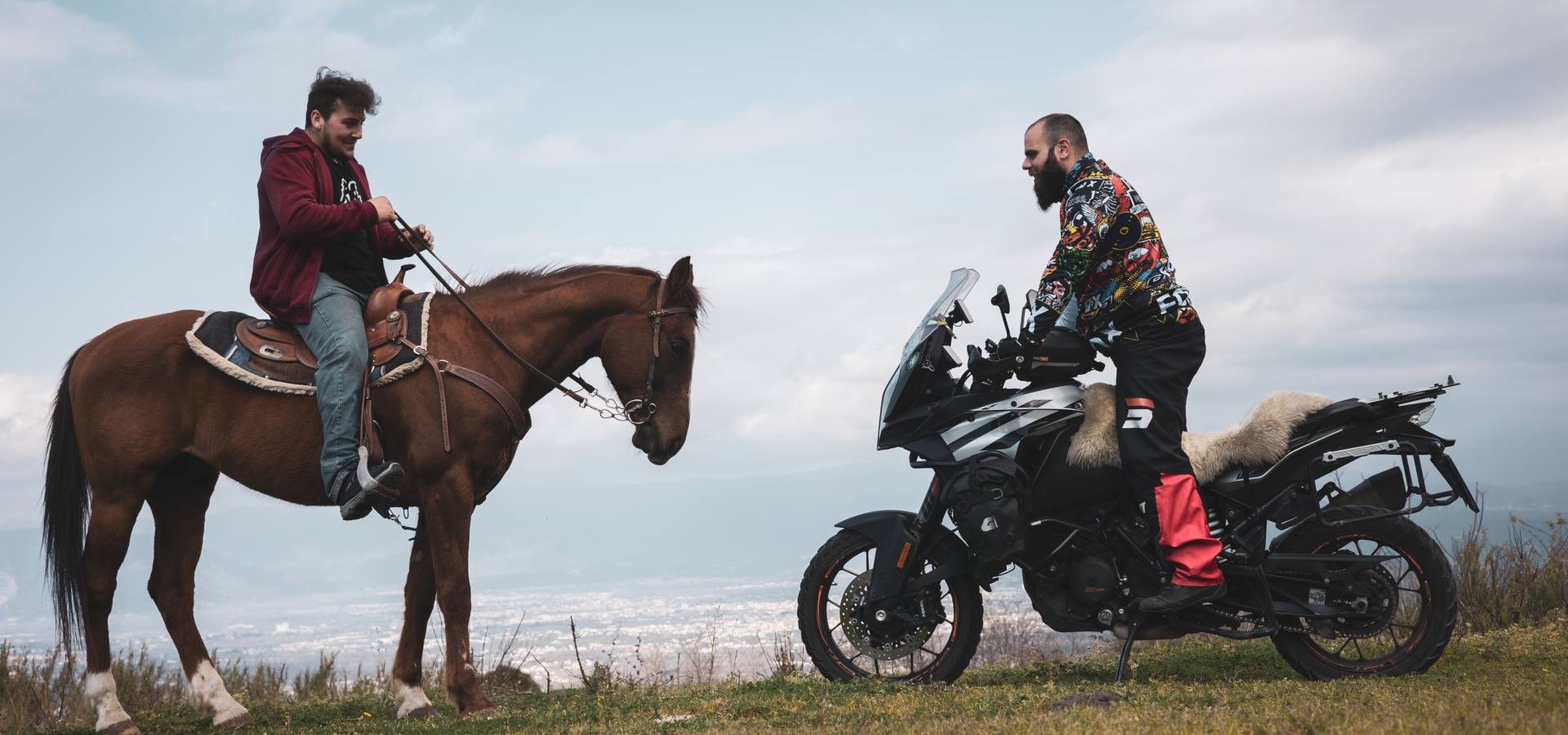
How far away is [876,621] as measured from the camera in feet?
17.9

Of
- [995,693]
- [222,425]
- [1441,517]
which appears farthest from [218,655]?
[1441,517]

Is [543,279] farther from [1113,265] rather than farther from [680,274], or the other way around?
[1113,265]

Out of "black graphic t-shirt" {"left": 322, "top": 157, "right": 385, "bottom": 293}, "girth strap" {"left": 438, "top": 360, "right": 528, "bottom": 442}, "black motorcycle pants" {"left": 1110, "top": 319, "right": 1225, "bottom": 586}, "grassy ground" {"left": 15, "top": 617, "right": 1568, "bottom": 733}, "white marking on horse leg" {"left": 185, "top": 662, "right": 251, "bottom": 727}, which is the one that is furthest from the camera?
"black graphic t-shirt" {"left": 322, "top": 157, "right": 385, "bottom": 293}

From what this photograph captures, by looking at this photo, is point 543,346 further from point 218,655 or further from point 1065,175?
point 218,655

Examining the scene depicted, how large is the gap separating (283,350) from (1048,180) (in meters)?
4.00

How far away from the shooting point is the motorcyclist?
16.4ft

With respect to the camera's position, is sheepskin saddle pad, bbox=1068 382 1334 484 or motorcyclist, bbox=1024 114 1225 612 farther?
sheepskin saddle pad, bbox=1068 382 1334 484

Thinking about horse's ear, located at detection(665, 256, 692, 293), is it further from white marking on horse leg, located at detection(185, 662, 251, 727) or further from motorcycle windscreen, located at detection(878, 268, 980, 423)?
white marking on horse leg, located at detection(185, 662, 251, 727)

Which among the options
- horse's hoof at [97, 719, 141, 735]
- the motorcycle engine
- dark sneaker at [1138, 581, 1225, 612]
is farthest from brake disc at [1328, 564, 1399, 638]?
horse's hoof at [97, 719, 141, 735]

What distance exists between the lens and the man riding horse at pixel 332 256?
18.1ft

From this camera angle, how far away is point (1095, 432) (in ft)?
17.0

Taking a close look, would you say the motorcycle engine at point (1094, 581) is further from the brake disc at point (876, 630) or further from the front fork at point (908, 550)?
the brake disc at point (876, 630)

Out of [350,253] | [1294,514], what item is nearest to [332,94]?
[350,253]

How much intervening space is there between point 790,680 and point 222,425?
127 inches
